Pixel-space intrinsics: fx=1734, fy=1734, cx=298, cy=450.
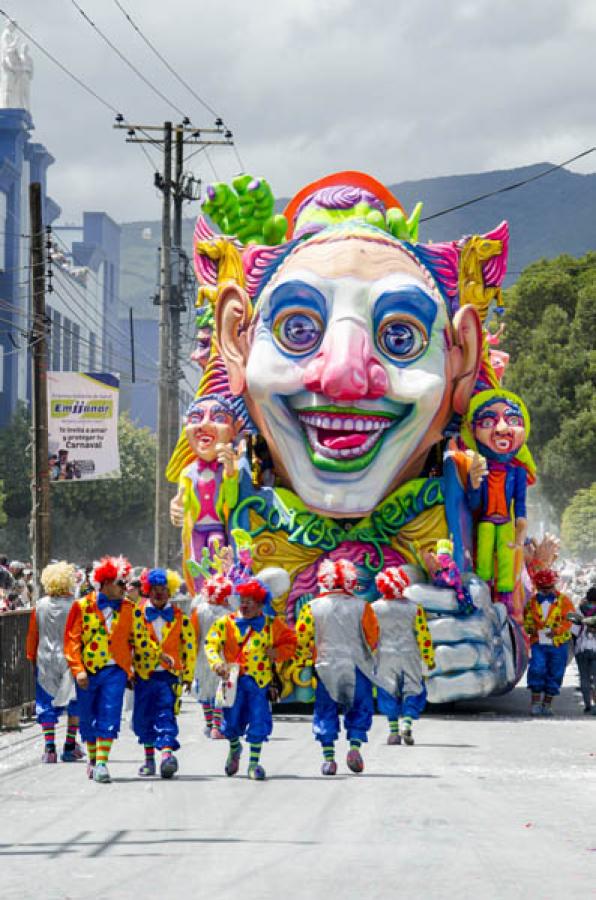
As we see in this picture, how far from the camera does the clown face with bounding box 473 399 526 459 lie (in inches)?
834

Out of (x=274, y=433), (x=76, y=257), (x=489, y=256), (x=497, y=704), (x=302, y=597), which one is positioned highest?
(x=76, y=257)

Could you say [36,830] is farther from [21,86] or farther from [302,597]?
[21,86]

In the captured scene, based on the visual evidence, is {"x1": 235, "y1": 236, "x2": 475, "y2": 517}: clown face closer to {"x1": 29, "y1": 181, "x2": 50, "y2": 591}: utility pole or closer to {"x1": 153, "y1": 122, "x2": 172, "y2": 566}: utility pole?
{"x1": 29, "y1": 181, "x2": 50, "y2": 591}: utility pole

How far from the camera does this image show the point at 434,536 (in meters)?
20.8

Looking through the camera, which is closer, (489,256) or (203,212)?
(489,256)

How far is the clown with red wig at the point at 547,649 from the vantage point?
20500 millimetres

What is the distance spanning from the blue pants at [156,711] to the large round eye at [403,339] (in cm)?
762

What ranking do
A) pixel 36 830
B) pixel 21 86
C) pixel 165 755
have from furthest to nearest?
pixel 21 86 < pixel 165 755 < pixel 36 830

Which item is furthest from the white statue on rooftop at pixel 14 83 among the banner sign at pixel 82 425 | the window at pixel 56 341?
the banner sign at pixel 82 425

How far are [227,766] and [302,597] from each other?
7.19 m

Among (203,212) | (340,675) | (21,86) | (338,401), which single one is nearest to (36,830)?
(340,675)

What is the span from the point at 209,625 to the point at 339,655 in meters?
2.25

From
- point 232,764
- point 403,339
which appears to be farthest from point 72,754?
point 403,339

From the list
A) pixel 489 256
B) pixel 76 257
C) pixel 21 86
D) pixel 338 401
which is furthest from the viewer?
pixel 76 257
